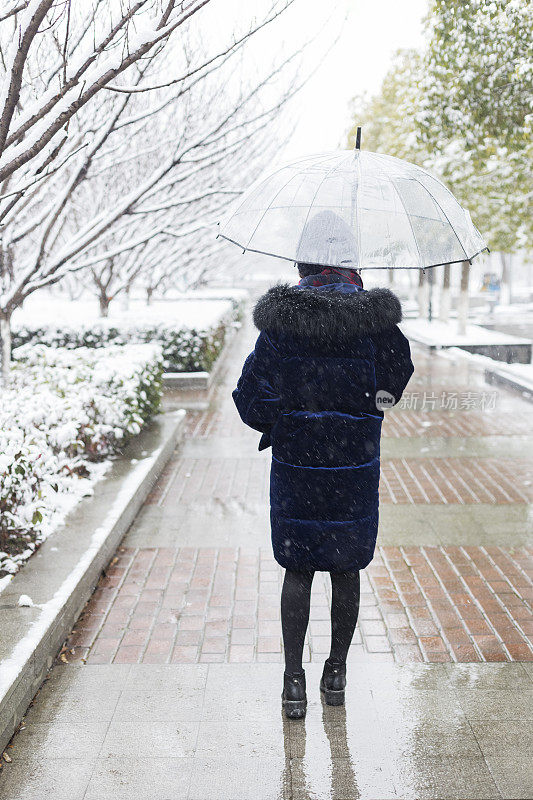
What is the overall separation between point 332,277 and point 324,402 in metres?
0.50

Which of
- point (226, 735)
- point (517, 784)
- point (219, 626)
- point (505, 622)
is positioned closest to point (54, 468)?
point (219, 626)

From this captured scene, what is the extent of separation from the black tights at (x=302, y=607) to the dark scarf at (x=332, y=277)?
116cm

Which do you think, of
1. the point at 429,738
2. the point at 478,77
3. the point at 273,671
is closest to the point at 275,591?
the point at 273,671

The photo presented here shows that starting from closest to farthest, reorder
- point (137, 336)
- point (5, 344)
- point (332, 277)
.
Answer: point (332, 277) → point (5, 344) → point (137, 336)

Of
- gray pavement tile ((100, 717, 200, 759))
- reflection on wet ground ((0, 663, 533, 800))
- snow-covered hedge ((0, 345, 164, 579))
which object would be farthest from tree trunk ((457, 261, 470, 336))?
gray pavement tile ((100, 717, 200, 759))

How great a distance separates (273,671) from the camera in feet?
11.7

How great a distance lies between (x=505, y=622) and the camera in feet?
13.2

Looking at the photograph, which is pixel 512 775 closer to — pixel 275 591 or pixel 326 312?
pixel 326 312

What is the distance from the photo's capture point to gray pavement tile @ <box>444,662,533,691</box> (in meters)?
3.40

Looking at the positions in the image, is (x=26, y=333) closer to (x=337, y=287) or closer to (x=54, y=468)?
(x=54, y=468)

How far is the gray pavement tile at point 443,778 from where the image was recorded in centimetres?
270

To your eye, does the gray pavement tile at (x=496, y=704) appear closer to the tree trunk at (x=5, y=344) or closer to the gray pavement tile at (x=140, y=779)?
the gray pavement tile at (x=140, y=779)

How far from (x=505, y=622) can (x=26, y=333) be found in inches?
420

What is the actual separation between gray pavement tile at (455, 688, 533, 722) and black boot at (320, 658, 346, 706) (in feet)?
1.69
